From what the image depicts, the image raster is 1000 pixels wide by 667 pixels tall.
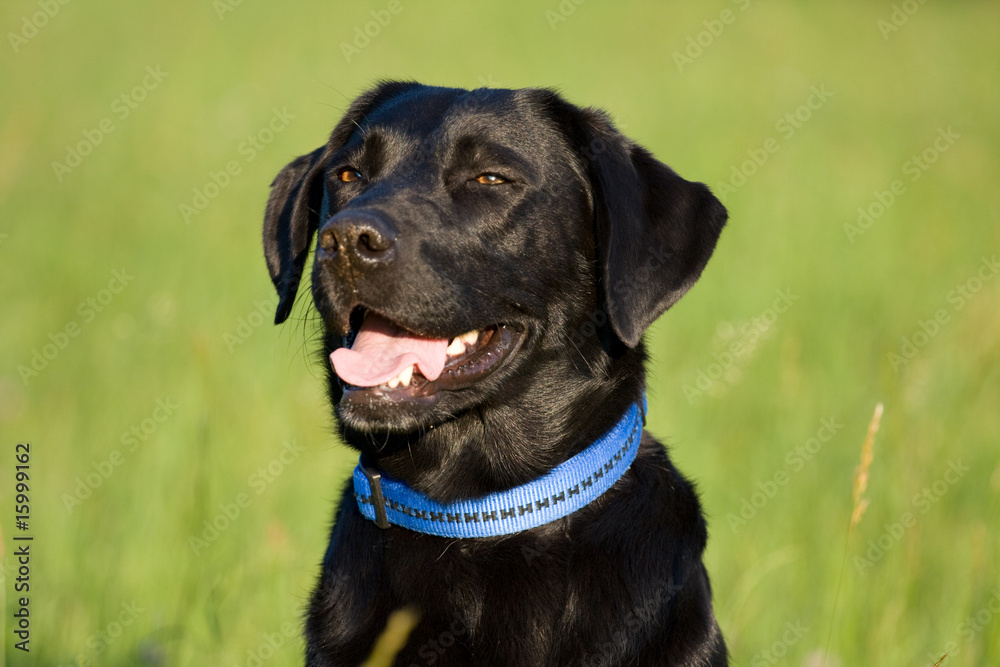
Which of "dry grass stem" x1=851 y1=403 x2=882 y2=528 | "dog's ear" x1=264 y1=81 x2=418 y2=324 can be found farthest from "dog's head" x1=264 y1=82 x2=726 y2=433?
"dry grass stem" x1=851 y1=403 x2=882 y2=528

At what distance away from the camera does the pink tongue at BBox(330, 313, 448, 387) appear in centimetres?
275

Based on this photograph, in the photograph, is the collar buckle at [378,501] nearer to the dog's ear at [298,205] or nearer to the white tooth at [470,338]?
the white tooth at [470,338]

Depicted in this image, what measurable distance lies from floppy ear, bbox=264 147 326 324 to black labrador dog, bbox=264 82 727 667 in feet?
0.50

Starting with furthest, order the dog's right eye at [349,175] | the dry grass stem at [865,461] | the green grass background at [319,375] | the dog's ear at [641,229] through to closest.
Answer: the green grass background at [319,375] → the dog's right eye at [349,175] → the dog's ear at [641,229] → the dry grass stem at [865,461]

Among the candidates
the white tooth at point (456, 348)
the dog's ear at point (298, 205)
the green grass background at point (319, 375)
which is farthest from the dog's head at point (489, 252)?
the green grass background at point (319, 375)

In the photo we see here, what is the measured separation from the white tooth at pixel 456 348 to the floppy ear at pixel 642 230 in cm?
44

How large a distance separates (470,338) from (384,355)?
264 millimetres

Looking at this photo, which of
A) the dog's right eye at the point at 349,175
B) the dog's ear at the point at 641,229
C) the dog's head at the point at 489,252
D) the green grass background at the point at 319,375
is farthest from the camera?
the green grass background at the point at 319,375

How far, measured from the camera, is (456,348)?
2.89 meters

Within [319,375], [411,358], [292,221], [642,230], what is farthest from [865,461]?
[292,221]

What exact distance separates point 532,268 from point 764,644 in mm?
1979

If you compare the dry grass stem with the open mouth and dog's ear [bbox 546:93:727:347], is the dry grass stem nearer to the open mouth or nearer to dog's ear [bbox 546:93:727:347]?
dog's ear [bbox 546:93:727:347]

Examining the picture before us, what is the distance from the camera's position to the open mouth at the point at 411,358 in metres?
2.73

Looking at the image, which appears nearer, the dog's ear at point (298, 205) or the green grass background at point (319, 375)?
the dog's ear at point (298, 205)
